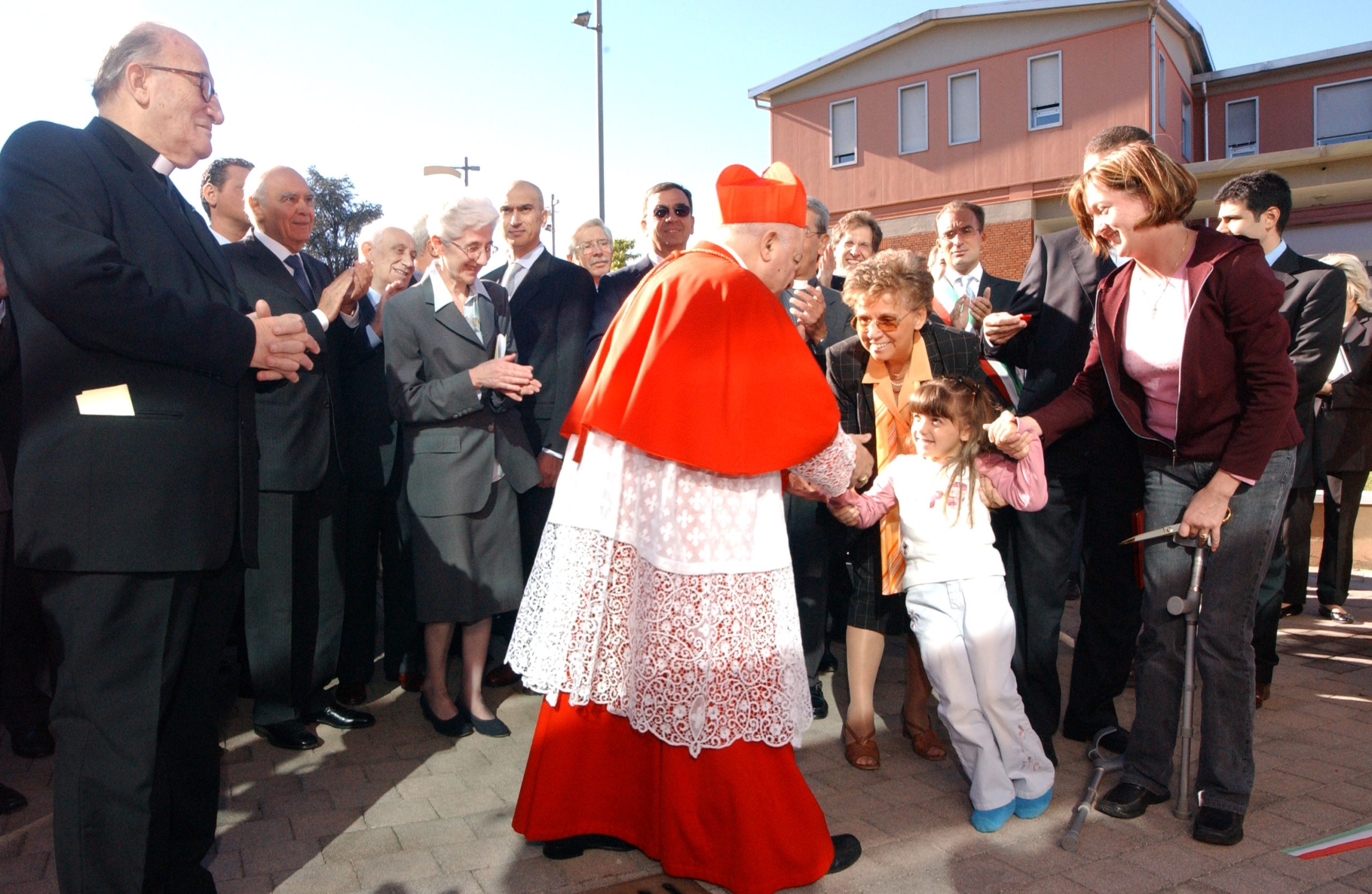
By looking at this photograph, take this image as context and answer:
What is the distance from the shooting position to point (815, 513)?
14.7ft

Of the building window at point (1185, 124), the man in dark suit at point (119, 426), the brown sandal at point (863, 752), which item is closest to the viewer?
the man in dark suit at point (119, 426)

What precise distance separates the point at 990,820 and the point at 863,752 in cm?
67

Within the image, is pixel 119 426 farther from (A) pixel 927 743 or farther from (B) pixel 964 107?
(B) pixel 964 107

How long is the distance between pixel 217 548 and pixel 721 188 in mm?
1706

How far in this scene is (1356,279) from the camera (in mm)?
6430

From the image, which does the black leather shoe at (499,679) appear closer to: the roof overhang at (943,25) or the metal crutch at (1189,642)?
the metal crutch at (1189,642)

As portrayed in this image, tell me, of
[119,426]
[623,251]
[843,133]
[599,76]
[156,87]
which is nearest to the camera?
[119,426]

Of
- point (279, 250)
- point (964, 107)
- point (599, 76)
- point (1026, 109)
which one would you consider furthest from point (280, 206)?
point (964, 107)

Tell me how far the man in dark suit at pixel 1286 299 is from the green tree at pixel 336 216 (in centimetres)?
1864

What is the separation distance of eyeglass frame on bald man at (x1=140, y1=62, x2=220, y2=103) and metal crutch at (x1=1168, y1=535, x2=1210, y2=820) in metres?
3.18

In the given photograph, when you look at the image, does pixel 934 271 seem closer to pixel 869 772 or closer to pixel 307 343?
pixel 869 772

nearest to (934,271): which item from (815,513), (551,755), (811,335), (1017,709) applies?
(811,335)

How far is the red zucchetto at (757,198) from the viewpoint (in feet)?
9.71

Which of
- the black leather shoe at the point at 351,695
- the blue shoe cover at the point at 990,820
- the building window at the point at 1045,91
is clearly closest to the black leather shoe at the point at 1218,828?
the blue shoe cover at the point at 990,820
